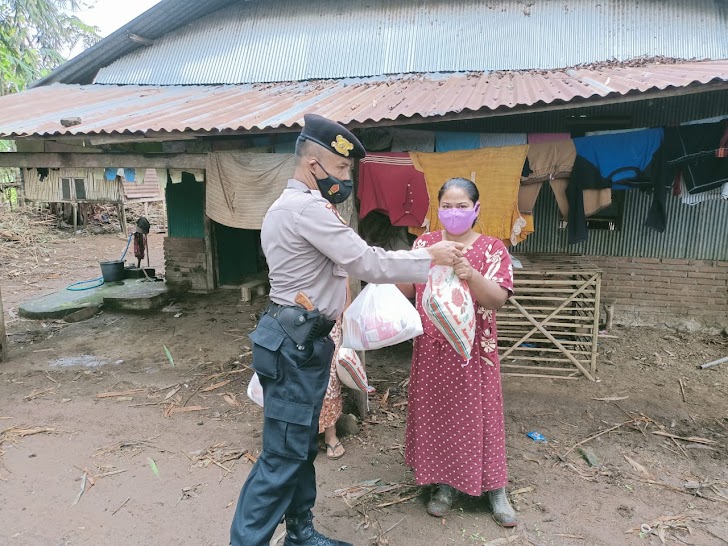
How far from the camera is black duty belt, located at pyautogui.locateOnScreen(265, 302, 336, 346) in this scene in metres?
2.24

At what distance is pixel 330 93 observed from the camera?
618cm

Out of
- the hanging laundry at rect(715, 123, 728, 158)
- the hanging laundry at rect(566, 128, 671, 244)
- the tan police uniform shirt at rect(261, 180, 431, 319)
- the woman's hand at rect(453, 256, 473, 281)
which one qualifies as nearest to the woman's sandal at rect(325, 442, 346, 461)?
the tan police uniform shirt at rect(261, 180, 431, 319)

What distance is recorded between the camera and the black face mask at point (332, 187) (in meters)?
2.32

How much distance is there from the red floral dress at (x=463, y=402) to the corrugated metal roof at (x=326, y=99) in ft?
6.34

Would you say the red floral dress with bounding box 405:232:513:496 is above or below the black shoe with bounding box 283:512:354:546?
above

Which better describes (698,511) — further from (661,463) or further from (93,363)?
(93,363)

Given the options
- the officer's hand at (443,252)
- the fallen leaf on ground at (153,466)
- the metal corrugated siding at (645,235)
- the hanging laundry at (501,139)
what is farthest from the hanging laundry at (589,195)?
the fallen leaf on ground at (153,466)

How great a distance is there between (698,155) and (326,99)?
392 cm

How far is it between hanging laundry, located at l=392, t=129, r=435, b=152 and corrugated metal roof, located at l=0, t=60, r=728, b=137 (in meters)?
0.35

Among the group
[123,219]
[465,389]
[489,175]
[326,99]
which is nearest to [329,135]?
[465,389]

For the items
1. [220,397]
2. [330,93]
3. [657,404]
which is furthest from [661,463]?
[330,93]

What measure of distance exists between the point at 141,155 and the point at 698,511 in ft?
19.4

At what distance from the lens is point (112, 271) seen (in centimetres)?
997

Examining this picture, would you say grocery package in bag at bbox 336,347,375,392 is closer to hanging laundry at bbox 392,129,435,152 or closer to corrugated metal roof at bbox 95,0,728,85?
hanging laundry at bbox 392,129,435,152
